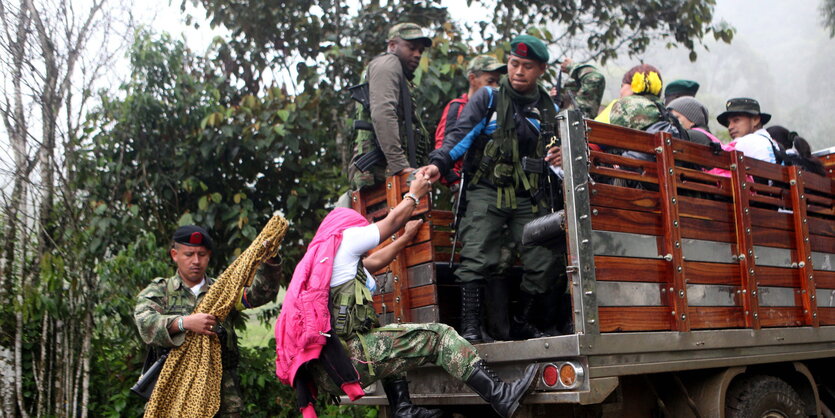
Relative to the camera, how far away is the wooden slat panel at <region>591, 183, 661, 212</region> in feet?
11.8

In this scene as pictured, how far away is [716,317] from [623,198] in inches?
33.7

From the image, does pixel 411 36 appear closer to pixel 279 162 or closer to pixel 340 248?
pixel 340 248

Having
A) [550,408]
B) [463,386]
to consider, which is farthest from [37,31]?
[550,408]

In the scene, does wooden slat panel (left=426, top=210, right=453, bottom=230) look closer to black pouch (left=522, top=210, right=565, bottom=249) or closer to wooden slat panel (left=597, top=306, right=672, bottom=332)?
black pouch (left=522, top=210, right=565, bottom=249)

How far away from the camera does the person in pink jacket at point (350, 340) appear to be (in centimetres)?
363

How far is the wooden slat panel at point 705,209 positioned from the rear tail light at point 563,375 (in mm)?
1015

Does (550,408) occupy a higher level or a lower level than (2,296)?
lower

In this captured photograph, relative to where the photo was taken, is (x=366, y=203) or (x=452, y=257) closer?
(x=452, y=257)

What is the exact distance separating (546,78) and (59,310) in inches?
194

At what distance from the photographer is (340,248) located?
387 cm

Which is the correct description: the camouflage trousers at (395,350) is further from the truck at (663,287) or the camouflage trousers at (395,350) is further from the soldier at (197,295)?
the soldier at (197,295)

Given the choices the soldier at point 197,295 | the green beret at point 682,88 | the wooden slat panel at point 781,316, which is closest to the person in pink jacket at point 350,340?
the soldier at point 197,295

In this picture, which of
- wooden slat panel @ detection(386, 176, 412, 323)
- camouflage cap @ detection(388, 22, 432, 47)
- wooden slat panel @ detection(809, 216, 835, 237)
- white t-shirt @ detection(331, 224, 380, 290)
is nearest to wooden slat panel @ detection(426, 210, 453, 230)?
Answer: wooden slat panel @ detection(386, 176, 412, 323)

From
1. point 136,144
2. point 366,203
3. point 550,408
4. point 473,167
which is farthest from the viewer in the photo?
point 136,144
